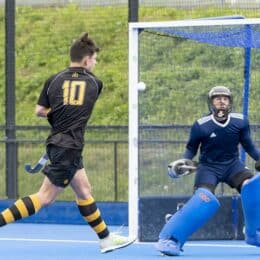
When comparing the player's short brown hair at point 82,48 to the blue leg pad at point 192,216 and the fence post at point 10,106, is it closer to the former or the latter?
the blue leg pad at point 192,216

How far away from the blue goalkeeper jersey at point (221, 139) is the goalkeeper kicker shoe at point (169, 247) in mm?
834

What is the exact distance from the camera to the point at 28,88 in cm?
2119

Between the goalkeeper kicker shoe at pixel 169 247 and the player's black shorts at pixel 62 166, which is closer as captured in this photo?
the player's black shorts at pixel 62 166

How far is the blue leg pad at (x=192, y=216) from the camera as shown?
11.3 meters

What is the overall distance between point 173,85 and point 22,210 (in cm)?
281

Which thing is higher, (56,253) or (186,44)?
(186,44)

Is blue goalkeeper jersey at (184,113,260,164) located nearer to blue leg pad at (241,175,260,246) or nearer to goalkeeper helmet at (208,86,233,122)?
goalkeeper helmet at (208,86,233,122)

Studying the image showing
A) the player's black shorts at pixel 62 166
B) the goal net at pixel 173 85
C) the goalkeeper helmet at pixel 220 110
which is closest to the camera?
the player's black shorts at pixel 62 166

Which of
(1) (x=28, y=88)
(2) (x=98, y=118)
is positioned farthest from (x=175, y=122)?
(1) (x=28, y=88)

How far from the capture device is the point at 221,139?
454 inches

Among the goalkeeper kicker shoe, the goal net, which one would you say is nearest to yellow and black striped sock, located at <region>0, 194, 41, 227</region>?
the goalkeeper kicker shoe

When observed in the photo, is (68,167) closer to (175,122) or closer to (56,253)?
(56,253)

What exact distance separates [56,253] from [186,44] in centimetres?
290

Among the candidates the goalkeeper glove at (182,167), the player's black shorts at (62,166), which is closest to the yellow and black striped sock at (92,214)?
the player's black shorts at (62,166)
